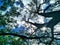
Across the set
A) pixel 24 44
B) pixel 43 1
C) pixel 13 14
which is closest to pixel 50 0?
pixel 43 1

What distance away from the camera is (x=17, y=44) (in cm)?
189

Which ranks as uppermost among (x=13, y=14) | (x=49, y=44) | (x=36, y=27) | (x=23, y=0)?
(x=23, y=0)

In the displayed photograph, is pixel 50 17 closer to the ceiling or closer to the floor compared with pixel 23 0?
closer to the floor

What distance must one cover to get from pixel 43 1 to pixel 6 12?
0.40 metres

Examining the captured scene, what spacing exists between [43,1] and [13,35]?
475 mm

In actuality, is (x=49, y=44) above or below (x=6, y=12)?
below

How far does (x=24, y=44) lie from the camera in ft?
6.20

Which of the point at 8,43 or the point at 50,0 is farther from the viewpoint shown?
the point at 50,0

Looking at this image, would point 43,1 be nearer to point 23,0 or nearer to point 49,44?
point 23,0

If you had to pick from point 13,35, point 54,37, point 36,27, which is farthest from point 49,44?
point 13,35

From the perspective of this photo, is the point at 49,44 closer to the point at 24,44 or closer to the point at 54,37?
the point at 54,37

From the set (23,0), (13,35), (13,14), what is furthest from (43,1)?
(13,35)

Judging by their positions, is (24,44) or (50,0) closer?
(24,44)

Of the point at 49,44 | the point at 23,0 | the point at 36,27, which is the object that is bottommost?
the point at 49,44
